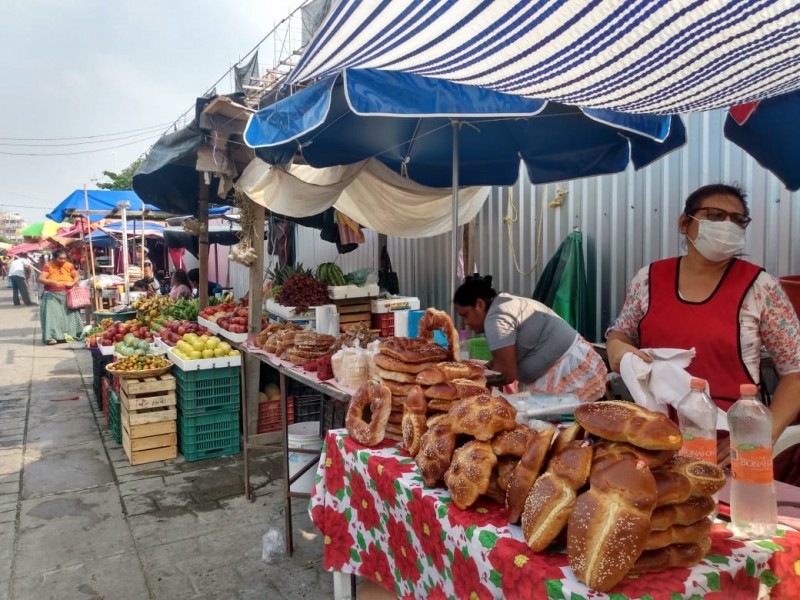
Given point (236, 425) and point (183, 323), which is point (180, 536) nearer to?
point (236, 425)

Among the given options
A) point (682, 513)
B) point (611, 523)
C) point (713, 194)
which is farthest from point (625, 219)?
point (611, 523)

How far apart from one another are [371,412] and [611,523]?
1.48 m

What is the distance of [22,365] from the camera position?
10.8 m

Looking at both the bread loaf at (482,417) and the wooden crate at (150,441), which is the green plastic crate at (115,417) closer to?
the wooden crate at (150,441)

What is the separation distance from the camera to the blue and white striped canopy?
6.30 feet

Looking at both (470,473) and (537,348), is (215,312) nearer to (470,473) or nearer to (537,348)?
(537,348)

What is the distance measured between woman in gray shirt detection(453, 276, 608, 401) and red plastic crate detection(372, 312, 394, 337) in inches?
135

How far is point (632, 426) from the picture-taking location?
1.37 metres

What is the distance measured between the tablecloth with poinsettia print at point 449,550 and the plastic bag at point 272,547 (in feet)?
4.28

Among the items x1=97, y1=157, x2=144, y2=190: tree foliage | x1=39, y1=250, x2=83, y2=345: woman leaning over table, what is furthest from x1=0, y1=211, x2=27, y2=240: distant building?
x1=39, y1=250, x2=83, y2=345: woman leaning over table

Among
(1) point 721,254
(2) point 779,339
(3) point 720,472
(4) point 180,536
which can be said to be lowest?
(4) point 180,536

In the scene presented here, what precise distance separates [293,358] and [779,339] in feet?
9.21

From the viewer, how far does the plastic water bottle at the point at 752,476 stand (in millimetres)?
1489

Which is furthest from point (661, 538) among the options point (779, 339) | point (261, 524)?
point (261, 524)
